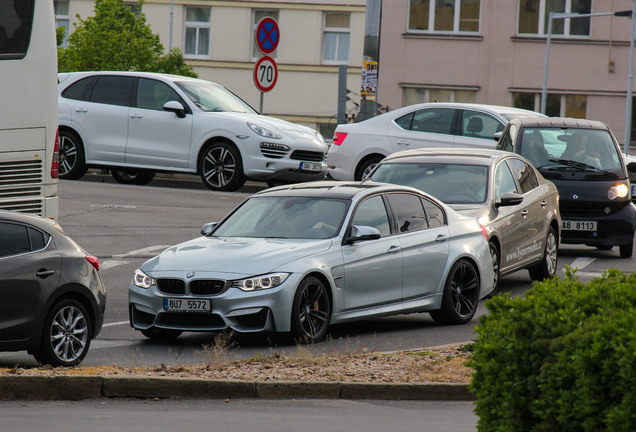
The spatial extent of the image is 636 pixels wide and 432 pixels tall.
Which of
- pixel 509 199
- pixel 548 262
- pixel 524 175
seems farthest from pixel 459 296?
pixel 524 175

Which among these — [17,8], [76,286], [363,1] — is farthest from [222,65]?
[76,286]

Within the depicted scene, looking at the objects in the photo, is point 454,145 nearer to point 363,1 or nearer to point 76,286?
point 76,286

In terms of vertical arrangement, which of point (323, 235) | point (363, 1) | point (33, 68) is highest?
point (363, 1)

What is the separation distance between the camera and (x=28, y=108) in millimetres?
12438

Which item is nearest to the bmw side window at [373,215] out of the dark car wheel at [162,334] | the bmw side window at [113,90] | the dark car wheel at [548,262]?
the dark car wheel at [162,334]

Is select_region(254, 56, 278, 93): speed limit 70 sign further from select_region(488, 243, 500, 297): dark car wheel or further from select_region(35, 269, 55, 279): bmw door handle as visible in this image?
select_region(35, 269, 55, 279): bmw door handle

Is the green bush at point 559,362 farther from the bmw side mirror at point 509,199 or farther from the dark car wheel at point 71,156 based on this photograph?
the dark car wheel at point 71,156

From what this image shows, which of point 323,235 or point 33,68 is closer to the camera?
point 323,235

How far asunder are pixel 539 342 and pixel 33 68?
28.8ft

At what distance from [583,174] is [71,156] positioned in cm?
960

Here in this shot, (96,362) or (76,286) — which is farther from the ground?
(76,286)

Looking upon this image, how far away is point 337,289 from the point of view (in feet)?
35.6

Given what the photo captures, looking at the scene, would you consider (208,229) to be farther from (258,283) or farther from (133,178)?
(133,178)

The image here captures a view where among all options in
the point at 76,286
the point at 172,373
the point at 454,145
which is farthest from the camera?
the point at 454,145
